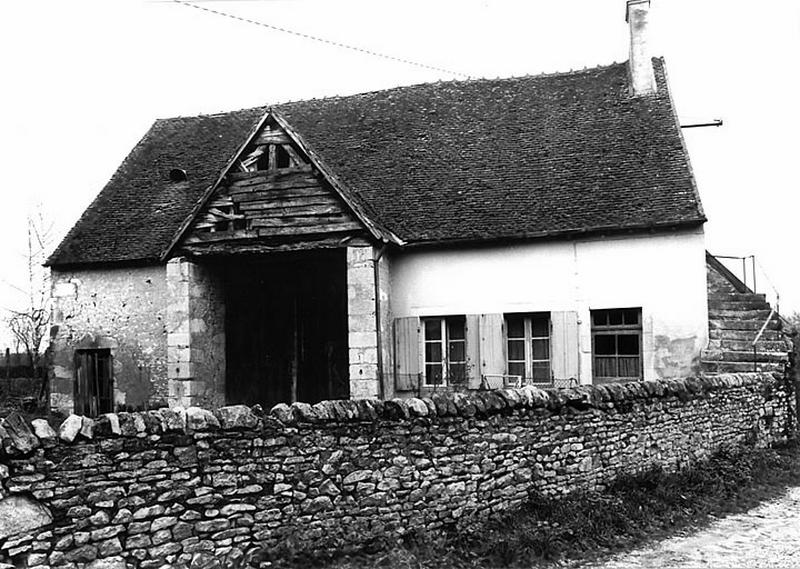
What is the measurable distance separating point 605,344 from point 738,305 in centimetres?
276

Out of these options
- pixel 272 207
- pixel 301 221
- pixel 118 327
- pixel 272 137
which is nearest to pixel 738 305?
pixel 301 221

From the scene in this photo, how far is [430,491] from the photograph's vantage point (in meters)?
8.96

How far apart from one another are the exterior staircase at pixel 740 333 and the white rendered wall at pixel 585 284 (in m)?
0.37

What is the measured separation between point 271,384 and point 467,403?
1042cm

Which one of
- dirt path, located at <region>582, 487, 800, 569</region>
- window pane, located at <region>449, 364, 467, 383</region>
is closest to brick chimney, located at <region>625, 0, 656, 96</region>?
window pane, located at <region>449, 364, 467, 383</region>

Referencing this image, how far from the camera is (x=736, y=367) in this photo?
625 inches

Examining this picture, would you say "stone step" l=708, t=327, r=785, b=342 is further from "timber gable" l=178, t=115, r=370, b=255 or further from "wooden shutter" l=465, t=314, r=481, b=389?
"timber gable" l=178, t=115, r=370, b=255

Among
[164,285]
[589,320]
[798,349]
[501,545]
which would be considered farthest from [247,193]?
[798,349]

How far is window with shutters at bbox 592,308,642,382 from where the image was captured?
1670cm

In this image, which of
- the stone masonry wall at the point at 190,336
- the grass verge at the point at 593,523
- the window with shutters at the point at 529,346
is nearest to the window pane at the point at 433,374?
the window with shutters at the point at 529,346

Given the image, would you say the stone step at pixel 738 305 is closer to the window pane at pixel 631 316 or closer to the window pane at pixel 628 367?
the window pane at pixel 631 316

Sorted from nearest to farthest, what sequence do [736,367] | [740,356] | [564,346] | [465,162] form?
[736,367]
[740,356]
[564,346]
[465,162]

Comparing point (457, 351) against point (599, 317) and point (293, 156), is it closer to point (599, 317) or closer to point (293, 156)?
point (599, 317)

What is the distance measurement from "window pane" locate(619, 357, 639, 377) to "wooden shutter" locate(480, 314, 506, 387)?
2.21m
